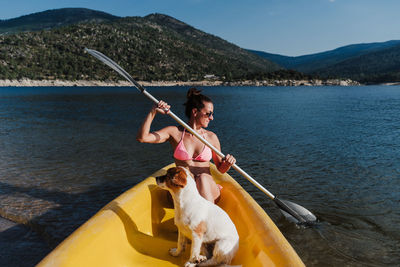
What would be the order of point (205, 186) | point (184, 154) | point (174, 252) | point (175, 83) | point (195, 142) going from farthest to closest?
point (175, 83)
point (195, 142)
point (184, 154)
point (205, 186)
point (174, 252)

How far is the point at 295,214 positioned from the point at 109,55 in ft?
368

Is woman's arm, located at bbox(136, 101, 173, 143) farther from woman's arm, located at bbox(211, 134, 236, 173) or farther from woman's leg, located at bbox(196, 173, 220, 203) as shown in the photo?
woman's arm, located at bbox(211, 134, 236, 173)

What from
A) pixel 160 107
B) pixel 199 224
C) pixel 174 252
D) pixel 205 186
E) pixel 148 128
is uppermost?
pixel 160 107

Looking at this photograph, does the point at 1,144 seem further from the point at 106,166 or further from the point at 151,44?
the point at 151,44

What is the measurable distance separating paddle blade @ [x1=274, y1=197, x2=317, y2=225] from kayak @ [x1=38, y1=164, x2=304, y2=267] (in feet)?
4.82

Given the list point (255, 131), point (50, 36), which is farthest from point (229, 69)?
point (255, 131)

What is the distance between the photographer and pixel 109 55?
353 feet

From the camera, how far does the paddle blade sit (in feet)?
18.0

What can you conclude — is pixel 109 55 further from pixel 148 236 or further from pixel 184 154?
pixel 148 236

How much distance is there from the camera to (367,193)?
8031 mm

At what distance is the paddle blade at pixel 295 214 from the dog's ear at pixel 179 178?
303 cm

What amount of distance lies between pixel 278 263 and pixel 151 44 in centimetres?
13598

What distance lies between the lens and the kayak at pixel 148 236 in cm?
271

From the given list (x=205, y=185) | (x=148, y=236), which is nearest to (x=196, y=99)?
(x=205, y=185)
